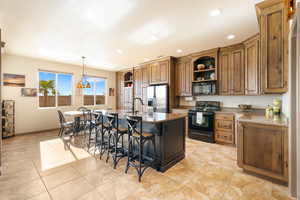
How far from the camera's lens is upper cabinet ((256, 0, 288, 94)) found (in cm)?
204

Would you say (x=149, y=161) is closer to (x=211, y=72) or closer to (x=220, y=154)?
(x=220, y=154)

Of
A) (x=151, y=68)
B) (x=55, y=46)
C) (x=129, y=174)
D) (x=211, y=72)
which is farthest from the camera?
(x=151, y=68)

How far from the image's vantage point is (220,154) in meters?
3.20

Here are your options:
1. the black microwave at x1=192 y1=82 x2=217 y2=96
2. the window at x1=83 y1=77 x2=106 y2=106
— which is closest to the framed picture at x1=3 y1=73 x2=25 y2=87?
the window at x1=83 y1=77 x2=106 y2=106

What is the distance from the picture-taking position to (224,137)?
3.81 metres

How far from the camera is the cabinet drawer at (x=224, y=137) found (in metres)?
3.71

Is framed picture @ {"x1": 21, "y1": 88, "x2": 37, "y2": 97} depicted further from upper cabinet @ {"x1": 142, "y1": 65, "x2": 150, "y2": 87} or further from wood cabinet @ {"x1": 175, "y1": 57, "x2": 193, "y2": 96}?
wood cabinet @ {"x1": 175, "y1": 57, "x2": 193, "y2": 96}

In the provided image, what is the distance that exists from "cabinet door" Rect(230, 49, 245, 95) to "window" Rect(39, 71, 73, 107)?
6.43 metres

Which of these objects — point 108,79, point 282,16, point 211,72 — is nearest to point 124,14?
point 282,16

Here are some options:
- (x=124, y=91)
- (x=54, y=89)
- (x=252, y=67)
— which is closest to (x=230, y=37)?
(x=252, y=67)

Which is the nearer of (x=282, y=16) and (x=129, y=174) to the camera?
(x=282, y=16)

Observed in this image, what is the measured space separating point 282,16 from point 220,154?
289 cm

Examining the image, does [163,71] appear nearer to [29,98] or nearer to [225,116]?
[225,116]

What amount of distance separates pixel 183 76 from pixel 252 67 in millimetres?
2104
